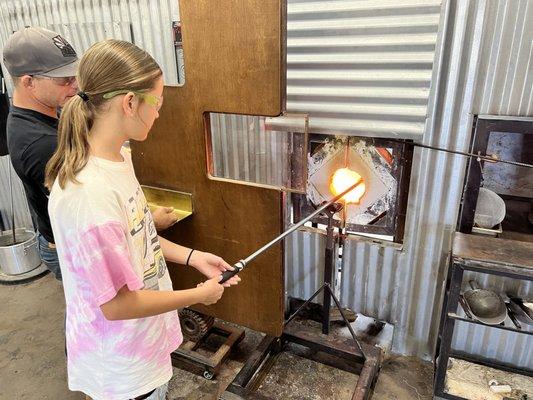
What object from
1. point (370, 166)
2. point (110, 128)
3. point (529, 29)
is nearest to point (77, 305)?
point (110, 128)

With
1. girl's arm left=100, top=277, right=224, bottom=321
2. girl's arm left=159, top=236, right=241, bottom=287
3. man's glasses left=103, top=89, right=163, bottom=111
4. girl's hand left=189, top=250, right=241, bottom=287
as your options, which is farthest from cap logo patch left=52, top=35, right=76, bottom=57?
girl's arm left=100, top=277, right=224, bottom=321

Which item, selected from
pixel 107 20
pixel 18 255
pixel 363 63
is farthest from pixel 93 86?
pixel 18 255

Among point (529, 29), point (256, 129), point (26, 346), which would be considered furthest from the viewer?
point (26, 346)

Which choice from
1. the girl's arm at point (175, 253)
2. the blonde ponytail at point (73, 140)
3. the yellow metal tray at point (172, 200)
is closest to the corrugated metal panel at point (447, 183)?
the yellow metal tray at point (172, 200)

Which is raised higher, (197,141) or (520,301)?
(197,141)

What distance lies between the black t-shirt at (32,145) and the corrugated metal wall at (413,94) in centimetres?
111

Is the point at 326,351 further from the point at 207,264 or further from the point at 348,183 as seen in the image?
the point at 207,264

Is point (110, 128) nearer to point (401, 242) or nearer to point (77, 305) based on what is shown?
point (77, 305)

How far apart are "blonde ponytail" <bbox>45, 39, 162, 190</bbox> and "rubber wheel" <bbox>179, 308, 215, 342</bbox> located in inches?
61.2

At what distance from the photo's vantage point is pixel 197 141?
6.30 ft

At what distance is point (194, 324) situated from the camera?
2.54 m

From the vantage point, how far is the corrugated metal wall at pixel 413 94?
74.0 inches

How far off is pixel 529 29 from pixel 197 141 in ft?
5.28

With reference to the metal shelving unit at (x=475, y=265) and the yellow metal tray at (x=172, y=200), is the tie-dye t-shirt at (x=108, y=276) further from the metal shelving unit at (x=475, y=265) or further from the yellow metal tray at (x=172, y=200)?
the metal shelving unit at (x=475, y=265)
